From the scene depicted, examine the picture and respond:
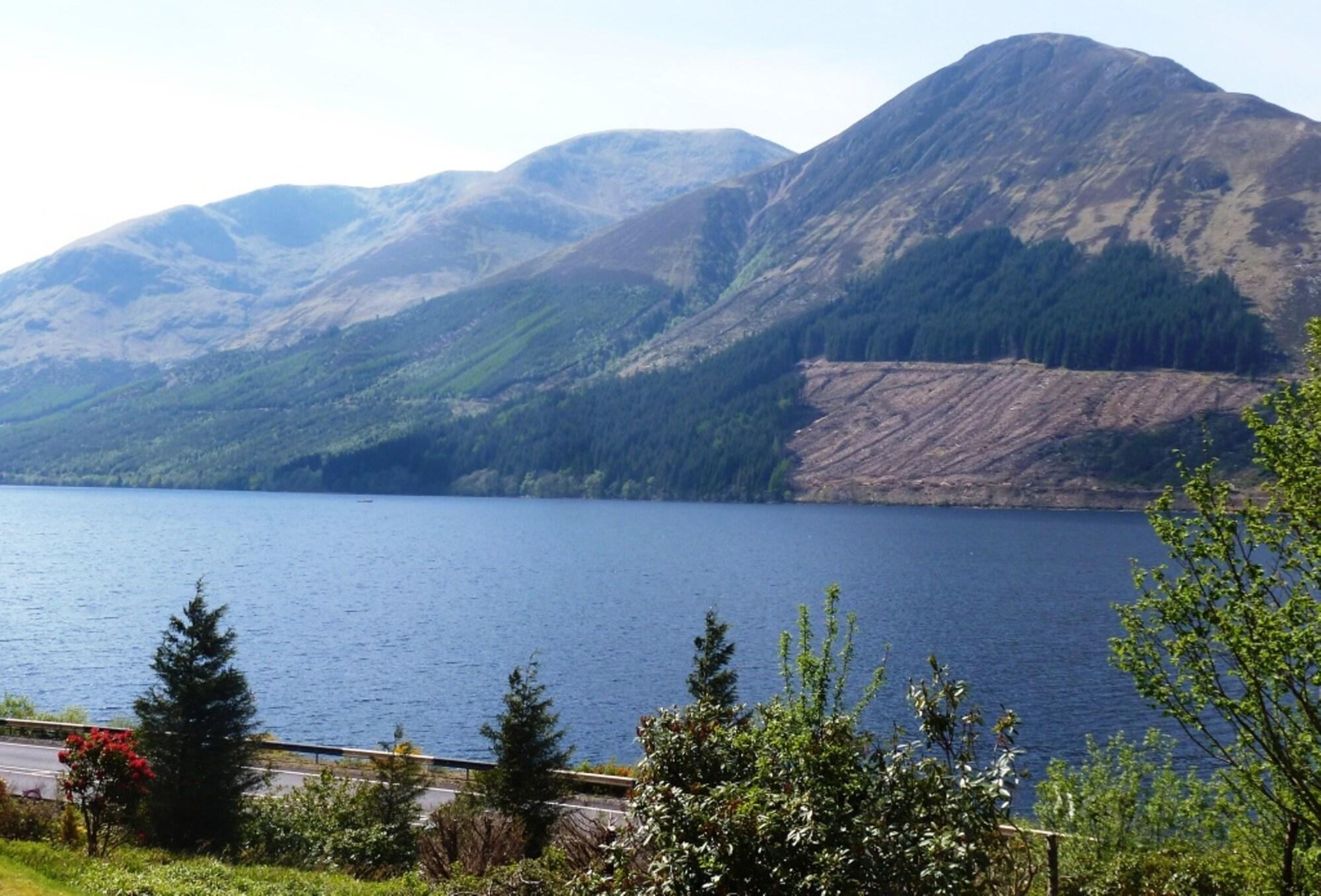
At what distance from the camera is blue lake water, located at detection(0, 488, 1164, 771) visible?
65375 millimetres

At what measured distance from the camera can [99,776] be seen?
74.5 ft

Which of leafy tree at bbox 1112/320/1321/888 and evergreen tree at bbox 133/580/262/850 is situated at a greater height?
leafy tree at bbox 1112/320/1321/888

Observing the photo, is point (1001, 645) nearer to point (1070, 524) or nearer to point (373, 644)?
point (373, 644)

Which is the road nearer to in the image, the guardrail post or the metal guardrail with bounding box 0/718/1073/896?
the metal guardrail with bounding box 0/718/1073/896

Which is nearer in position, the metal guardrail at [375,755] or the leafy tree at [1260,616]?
the leafy tree at [1260,616]

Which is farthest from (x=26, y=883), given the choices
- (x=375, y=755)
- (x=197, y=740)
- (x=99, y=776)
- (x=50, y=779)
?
(x=50, y=779)

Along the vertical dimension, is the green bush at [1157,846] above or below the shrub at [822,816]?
below

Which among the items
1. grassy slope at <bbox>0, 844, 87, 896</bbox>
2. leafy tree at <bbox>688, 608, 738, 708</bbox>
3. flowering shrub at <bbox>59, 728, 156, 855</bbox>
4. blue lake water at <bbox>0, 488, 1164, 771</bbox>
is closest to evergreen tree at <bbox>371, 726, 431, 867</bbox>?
flowering shrub at <bbox>59, 728, 156, 855</bbox>

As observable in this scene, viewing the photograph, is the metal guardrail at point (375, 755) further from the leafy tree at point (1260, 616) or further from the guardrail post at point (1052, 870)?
the leafy tree at point (1260, 616)

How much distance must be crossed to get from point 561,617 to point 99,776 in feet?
262

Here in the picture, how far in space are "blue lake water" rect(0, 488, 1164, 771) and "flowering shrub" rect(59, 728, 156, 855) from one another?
108ft

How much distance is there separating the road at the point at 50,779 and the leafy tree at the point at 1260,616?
51.2 feet

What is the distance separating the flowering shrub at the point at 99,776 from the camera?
73.7ft

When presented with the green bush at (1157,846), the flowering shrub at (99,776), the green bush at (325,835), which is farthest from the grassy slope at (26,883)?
the green bush at (1157,846)
